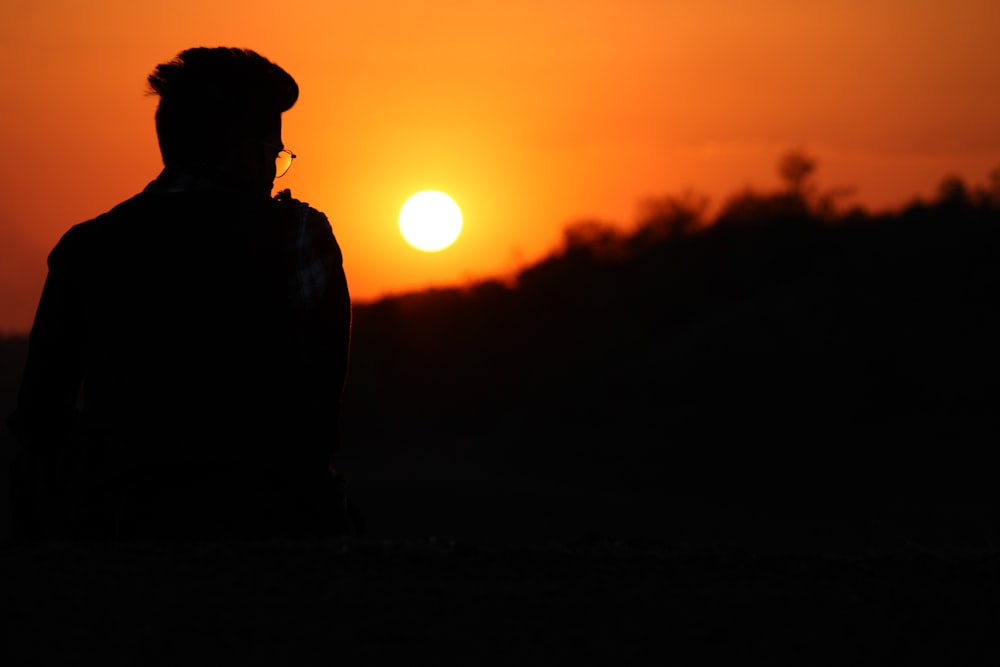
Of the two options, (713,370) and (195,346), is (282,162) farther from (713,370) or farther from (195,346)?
(713,370)

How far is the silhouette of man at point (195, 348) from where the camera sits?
3762mm

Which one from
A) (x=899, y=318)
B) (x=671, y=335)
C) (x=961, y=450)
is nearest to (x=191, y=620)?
(x=961, y=450)

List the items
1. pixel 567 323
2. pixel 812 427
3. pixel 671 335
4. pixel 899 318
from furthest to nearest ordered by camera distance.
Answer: pixel 567 323 → pixel 671 335 → pixel 899 318 → pixel 812 427

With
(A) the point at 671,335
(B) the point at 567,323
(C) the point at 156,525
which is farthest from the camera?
(B) the point at 567,323

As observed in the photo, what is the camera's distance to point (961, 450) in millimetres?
16203

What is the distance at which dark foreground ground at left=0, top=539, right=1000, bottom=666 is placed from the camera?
11.2ft

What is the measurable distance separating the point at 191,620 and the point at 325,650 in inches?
14.7

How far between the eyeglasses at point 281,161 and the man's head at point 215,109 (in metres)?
0.07

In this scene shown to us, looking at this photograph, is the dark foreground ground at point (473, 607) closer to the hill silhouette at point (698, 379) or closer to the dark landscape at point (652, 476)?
the dark landscape at point (652, 476)

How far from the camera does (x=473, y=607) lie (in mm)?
3709

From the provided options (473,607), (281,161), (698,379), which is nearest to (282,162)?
(281,161)

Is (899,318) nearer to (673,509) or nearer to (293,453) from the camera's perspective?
(673,509)

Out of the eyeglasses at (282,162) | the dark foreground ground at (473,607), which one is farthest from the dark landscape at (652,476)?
the eyeglasses at (282,162)

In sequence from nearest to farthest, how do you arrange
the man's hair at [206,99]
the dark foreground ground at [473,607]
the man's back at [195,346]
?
the dark foreground ground at [473,607]
the man's back at [195,346]
the man's hair at [206,99]
